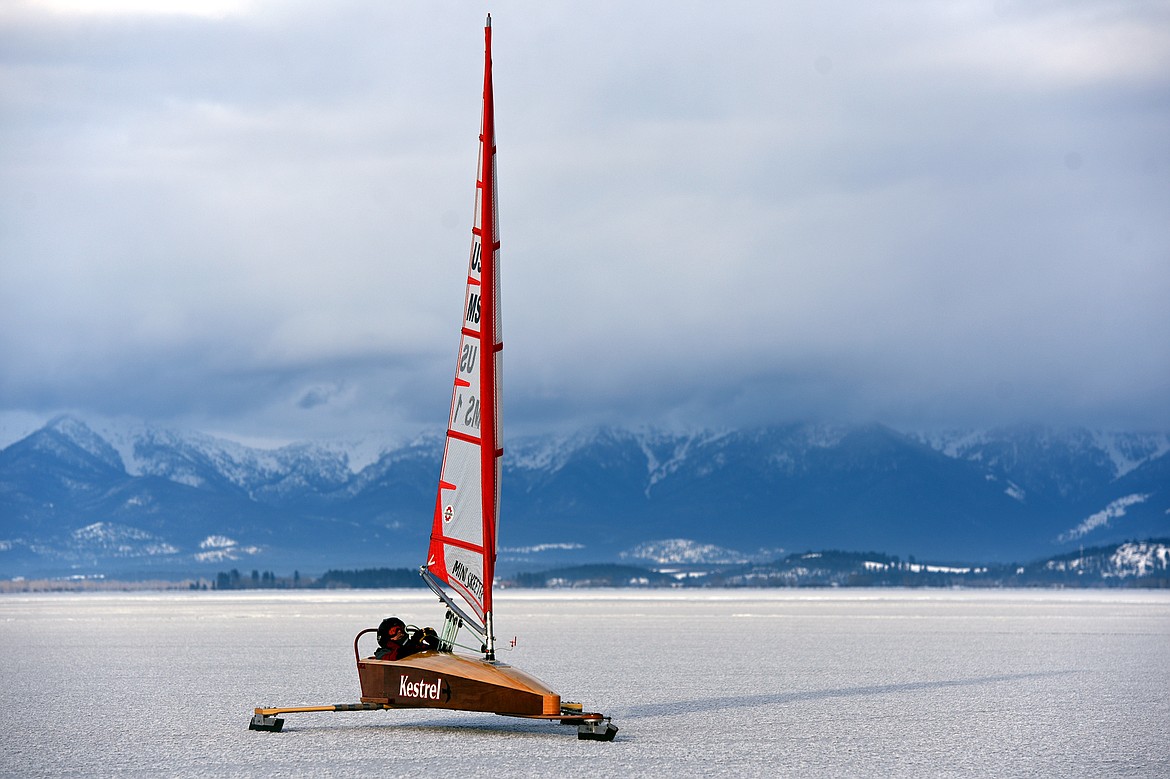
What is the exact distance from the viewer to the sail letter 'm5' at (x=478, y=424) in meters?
23.1

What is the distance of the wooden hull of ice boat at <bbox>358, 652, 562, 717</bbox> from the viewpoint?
71.7 feet

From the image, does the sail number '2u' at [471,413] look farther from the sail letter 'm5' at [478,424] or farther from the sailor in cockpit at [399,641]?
the sailor in cockpit at [399,641]

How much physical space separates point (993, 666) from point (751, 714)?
13.7 m

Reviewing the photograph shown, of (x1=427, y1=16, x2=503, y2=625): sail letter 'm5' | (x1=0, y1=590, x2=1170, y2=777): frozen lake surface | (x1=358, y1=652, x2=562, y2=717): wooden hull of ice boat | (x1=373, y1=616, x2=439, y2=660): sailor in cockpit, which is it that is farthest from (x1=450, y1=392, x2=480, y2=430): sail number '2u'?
(x1=0, y1=590, x2=1170, y2=777): frozen lake surface

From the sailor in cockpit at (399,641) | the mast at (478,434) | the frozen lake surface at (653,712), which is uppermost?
the mast at (478,434)

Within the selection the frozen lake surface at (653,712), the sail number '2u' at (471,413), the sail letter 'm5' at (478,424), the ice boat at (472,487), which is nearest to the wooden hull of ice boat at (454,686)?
the ice boat at (472,487)

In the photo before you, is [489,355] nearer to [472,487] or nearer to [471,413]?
[471,413]

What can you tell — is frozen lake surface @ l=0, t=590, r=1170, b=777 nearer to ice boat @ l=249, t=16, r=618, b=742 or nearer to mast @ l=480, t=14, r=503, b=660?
ice boat @ l=249, t=16, r=618, b=742

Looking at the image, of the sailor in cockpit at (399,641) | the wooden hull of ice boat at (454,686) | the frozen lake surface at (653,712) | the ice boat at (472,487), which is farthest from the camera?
the sailor in cockpit at (399,641)

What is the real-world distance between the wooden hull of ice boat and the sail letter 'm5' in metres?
1.02

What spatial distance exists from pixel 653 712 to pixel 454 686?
471 cm

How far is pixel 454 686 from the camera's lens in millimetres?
22219

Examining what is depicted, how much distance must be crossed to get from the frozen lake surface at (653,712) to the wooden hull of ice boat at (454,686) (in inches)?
20.5

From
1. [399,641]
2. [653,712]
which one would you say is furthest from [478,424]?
[653,712]
